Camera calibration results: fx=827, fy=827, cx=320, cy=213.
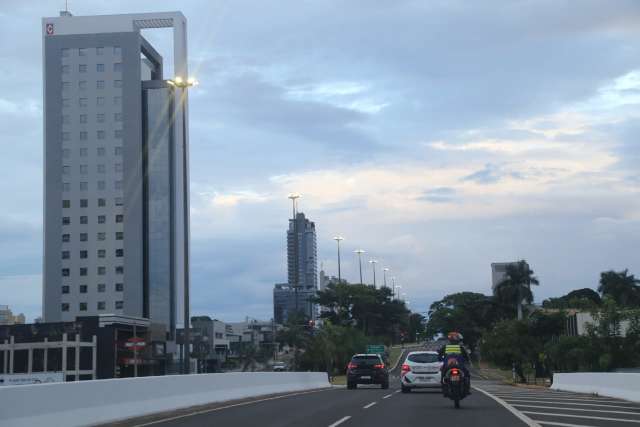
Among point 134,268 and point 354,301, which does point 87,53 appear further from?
point 354,301

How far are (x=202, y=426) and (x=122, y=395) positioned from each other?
3116mm

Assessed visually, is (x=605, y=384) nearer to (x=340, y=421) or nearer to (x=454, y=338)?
(x=454, y=338)

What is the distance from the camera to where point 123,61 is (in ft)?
346

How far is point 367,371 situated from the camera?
3512cm

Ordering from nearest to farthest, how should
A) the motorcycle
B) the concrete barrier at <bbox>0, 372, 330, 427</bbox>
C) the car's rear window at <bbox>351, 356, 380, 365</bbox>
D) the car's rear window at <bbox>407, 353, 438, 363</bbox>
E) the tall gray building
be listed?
the concrete barrier at <bbox>0, 372, 330, 427</bbox>, the motorcycle, the car's rear window at <bbox>407, 353, 438, 363</bbox>, the car's rear window at <bbox>351, 356, 380, 365</bbox>, the tall gray building

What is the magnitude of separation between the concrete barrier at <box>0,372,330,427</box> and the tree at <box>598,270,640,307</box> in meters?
94.5

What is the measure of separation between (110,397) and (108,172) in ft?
301

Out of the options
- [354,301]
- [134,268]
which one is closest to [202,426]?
[134,268]

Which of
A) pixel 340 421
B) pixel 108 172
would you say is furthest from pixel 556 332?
pixel 340 421

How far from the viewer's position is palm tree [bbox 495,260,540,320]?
4651 inches

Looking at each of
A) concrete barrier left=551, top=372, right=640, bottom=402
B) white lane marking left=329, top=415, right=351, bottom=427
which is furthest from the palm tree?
white lane marking left=329, top=415, right=351, bottom=427

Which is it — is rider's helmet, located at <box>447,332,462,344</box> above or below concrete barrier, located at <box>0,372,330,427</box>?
above

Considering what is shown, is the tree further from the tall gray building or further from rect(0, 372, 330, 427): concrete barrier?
rect(0, 372, 330, 427): concrete barrier

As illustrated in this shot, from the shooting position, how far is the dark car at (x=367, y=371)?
115 ft
